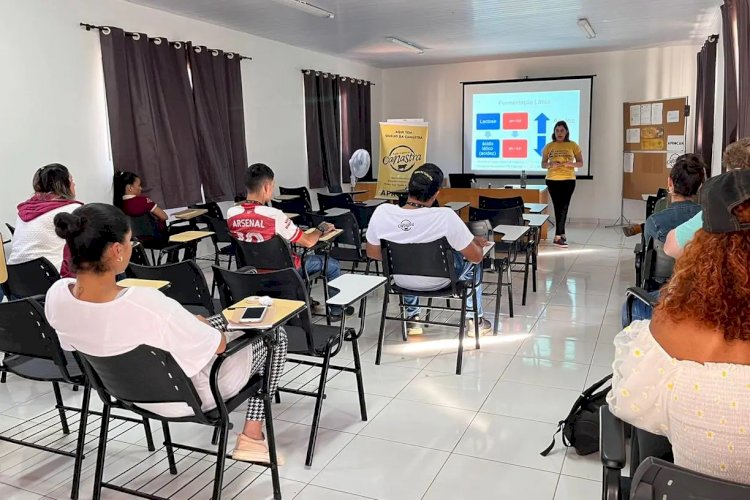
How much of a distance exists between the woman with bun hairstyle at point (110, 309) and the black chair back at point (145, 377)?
0.08 ft

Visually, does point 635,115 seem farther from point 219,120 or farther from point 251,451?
point 251,451

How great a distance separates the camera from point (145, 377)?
1.90 m

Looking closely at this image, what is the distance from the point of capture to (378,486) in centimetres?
237

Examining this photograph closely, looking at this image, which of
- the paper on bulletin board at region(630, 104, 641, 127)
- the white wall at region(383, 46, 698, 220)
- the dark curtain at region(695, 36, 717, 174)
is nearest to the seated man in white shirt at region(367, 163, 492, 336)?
the dark curtain at region(695, 36, 717, 174)

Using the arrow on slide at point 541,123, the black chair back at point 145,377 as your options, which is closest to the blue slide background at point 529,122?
the arrow on slide at point 541,123

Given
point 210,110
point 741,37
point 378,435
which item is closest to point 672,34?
point 741,37

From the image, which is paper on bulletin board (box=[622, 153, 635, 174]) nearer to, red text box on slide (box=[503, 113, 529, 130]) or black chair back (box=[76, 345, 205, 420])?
red text box on slide (box=[503, 113, 529, 130])

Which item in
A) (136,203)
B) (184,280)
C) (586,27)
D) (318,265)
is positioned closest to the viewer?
(184,280)

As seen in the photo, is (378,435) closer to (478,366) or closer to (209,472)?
(209,472)

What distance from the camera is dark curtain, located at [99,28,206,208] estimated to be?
18.4 feet

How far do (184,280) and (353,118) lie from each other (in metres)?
→ 7.14

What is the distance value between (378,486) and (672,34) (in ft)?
24.8

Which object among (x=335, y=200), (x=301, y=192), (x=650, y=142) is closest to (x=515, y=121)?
(x=650, y=142)

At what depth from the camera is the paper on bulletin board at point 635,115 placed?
28.8 feet
